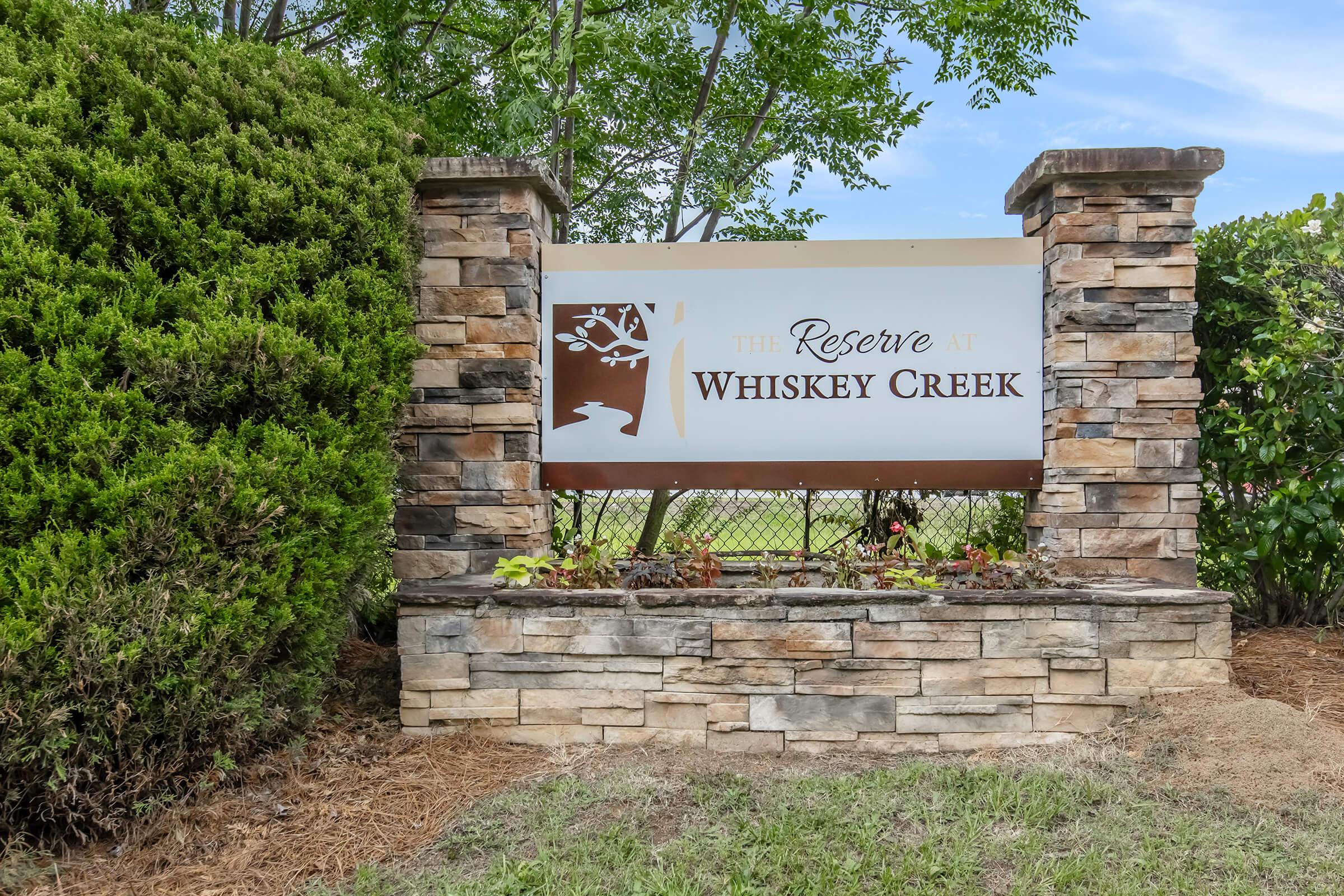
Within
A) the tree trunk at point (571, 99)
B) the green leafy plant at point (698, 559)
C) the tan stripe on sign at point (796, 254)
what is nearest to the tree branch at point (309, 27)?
the tree trunk at point (571, 99)

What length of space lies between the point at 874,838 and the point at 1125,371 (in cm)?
229

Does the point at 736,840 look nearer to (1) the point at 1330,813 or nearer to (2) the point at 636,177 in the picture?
(1) the point at 1330,813

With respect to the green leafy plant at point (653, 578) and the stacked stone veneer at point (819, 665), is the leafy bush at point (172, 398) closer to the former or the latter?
the stacked stone veneer at point (819, 665)

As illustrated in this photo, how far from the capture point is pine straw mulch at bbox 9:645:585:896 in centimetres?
227

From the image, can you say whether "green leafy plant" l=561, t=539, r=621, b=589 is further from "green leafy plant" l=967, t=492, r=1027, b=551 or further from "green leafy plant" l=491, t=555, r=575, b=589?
"green leafy plant" l=967, t=492, r=1027, b=551

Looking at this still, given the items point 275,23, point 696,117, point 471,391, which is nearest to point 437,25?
point 275,23

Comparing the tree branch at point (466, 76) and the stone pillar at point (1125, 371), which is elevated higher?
the tree branch at point (466, 76)

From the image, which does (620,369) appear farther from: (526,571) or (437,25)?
(437,25)

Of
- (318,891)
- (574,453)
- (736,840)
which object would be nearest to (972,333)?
(574,453)

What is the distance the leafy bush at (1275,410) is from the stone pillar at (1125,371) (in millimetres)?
379

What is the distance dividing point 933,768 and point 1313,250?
9.70 ft

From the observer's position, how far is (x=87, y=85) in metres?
2.85

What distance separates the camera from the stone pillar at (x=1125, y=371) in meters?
3.46

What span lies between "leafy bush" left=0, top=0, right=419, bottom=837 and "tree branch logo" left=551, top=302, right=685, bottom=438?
0.84 metres
